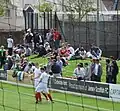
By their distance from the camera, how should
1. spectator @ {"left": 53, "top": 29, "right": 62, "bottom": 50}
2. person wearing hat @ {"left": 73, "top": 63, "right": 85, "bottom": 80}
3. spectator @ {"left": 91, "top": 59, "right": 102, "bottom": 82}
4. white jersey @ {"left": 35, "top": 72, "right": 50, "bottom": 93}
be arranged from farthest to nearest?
spectator @ {"left": 53, "top": 29, "right": 62, "bottom": 50} → person wearing hat @ {"left": 73, "top": 63, "right": 85, "bottom": 80} → spectator @ {"left": 91, "top": 59, "right": 102, "bottom": 82} → white jersey @ {"left": 35, "top": 72, "right": 50, "bottom": 93}

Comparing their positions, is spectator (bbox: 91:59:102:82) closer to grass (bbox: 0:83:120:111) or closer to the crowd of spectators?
the crowd of spectators

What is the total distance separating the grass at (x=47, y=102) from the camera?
1661 cm

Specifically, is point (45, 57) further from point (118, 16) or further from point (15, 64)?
point (118, 16)

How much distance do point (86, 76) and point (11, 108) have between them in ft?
14.4

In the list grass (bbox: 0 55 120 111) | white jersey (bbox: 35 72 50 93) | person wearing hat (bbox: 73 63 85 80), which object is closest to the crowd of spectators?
person wearing hat (bbox: 73 63 85 80)

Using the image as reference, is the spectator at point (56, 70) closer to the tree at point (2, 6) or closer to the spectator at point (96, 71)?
the spectator at point (96, 71)

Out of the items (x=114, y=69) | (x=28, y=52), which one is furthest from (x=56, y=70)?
(x=28, y=52)

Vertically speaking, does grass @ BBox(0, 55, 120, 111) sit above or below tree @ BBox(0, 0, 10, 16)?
below

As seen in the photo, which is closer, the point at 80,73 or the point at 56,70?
the point at 80,73

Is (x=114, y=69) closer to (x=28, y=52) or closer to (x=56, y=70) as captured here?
(x=56, y=70)

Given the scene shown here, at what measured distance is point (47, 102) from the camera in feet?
57.8

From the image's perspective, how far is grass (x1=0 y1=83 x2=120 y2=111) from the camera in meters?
16.6

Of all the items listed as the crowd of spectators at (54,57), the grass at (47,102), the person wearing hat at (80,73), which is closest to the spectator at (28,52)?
the crowd of spectators at (54,57)

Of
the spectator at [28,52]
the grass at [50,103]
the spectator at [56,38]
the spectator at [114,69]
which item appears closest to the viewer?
the grass at [50,103]
